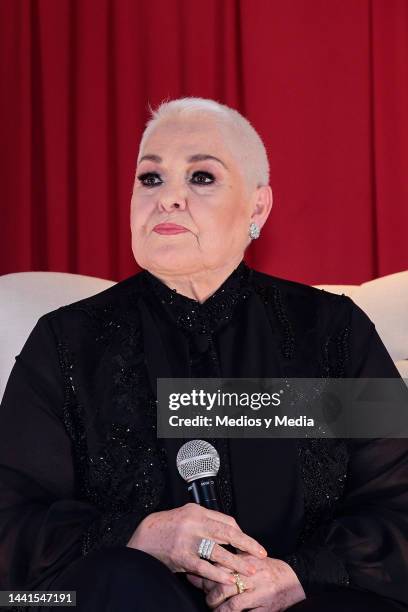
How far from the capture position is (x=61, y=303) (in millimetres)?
2045

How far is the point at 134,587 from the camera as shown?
4.05ft

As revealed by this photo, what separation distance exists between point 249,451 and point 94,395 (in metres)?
0.28

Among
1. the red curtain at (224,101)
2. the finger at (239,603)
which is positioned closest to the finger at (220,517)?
the finger at (239,603)

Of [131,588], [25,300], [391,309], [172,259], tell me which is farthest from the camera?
[391,309]

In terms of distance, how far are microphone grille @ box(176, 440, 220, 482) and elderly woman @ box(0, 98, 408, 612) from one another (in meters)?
0.05

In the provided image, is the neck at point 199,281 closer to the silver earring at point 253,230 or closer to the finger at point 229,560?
the silver earring at point 253,230

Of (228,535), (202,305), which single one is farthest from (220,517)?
(202,305)

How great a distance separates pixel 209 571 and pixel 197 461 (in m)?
0.16

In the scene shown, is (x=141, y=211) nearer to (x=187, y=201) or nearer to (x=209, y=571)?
(x=187, y=201)

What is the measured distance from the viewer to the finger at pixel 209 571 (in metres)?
1.32

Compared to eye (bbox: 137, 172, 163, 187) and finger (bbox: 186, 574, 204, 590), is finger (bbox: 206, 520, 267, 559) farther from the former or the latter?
eye (bbox: 137, 172, 163, 187)

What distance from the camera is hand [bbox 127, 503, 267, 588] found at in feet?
4.33

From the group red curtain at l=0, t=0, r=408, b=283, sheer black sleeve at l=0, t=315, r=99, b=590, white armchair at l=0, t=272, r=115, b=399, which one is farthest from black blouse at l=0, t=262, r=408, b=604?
red curtain at l=0, t=0, r=408, b=283

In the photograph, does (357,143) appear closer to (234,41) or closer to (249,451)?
(234,41)
